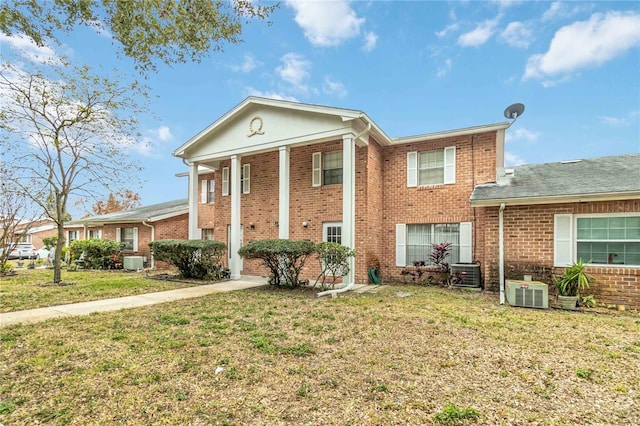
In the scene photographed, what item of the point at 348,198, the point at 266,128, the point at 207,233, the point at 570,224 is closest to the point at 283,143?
the point at 266,128

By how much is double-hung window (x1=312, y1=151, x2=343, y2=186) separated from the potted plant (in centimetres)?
715

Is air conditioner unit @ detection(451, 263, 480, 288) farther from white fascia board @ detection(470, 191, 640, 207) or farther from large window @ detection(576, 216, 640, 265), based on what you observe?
large window @ detection(576, 216, 640, 265)

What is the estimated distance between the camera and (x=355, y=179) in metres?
11.0

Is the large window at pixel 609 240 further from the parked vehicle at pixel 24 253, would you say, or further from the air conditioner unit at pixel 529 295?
the parked vehicle at pixel 24 253

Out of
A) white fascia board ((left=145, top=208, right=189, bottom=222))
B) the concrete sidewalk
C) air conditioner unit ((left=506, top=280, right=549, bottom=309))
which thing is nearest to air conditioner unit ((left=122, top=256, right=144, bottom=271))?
white fascia board ((left=145, top=208, right=189, bottom=222))

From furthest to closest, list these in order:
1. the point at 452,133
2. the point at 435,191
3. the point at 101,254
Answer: the point at 101,254 < the point at 435,191 < the point at 452,133

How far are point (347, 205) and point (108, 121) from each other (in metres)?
9.09

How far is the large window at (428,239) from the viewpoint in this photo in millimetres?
10836

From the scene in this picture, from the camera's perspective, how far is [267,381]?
11.5ft

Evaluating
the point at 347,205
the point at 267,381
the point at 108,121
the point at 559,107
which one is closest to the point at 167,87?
the point at 108,121

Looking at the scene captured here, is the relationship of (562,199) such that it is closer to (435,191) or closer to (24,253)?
(435,191)

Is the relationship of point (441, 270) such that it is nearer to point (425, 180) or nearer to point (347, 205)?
point (425, 180)

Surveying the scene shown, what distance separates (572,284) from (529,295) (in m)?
1.16

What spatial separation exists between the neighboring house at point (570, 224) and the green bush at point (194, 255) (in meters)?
8.74
